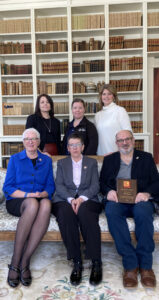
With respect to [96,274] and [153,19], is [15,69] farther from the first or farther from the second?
[96,274]

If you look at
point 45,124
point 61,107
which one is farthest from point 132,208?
point 61,107

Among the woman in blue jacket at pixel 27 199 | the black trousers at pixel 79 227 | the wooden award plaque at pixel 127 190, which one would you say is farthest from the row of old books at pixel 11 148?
the wooden award plaque at pixel 127 190

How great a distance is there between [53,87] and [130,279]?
359 cm

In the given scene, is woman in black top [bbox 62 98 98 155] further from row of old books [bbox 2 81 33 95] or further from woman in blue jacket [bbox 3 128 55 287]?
row of old books [bbox 2 81 33 95]

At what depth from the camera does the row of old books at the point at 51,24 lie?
4.70 metres

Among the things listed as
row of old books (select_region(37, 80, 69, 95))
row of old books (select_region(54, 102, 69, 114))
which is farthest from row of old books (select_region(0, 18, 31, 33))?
row of old books (select_region(54, 102, 69, 114))

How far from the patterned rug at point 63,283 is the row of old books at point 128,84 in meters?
2.95

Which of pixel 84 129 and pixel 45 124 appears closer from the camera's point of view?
pixel 84 129

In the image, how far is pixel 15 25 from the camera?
4773 mm

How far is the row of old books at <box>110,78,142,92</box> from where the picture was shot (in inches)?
187

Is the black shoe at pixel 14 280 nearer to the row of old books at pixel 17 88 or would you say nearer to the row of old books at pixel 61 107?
the row of old books at pixel 61 107

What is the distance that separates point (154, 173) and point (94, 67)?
2877 millimetres

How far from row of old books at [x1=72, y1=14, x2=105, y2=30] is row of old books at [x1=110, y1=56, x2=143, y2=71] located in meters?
0.62

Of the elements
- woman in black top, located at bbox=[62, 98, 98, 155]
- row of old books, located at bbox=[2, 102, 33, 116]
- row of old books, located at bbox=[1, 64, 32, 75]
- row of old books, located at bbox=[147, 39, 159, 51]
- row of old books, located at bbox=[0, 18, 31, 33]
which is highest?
row of old books, located at bbox=[0, 18, 31, 33]
